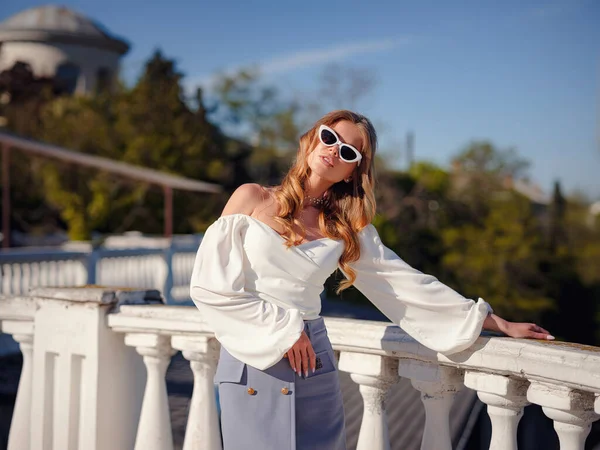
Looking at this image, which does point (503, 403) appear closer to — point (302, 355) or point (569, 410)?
point (569, 410)

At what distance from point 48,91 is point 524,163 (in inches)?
1219

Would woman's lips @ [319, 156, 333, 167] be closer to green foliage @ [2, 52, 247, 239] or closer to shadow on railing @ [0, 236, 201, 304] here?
shadow on railing @ [0, 236, 201, 304]

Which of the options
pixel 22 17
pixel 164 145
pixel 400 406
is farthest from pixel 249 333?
pixel 22 17

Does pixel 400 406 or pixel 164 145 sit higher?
pixel 164 145

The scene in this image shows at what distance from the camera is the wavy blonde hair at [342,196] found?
6.70 ft

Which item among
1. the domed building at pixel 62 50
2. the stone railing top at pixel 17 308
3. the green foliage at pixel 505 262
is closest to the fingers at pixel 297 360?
the stone railing top at pixel 17 308

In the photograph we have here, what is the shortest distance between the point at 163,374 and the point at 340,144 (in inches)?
44.2

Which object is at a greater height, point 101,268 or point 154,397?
point 154,397

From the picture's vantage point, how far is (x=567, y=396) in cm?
169

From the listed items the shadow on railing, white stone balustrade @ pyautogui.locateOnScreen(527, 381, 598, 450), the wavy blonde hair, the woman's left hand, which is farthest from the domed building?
white stone balustrade @ pyautogui.locateOnScreen(527, 381, 598, 450)

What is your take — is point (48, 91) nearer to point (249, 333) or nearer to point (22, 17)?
point (22, 17)

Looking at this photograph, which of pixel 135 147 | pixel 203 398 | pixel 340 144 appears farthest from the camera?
pixel 135 147

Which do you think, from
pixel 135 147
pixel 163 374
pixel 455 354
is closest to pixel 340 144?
pixel 455 354

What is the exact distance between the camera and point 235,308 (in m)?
1.84
